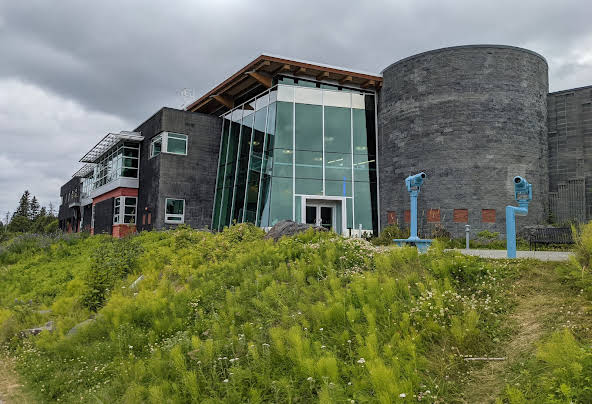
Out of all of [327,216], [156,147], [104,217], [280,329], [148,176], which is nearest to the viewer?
[280,329]

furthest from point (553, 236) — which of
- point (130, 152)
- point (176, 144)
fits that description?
point (130, 152)

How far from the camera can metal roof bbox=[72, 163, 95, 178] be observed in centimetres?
4269

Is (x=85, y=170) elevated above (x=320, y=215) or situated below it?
above

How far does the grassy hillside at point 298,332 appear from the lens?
415 cm

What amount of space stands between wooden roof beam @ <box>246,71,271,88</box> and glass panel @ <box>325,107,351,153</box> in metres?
3.31

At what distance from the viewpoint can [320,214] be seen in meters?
22.4

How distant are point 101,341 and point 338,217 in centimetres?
1628

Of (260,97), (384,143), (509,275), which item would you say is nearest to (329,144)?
(384,143)

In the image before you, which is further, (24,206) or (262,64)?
(24,206)

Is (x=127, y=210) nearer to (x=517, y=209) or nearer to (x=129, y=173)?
(x=129, y=173)

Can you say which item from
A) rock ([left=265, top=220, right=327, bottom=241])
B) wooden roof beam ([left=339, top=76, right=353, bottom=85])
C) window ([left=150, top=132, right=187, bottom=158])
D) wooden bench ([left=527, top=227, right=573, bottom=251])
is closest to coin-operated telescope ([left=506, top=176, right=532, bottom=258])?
wooden bench ([left=527, top=227, right=573, bottom=251])

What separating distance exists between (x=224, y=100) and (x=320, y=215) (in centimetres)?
976

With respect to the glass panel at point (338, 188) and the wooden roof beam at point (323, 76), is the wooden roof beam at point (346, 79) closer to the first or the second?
the wooden roof beam at point (323, 76)

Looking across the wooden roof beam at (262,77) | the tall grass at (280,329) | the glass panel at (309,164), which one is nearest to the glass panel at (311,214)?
the glass panel at (309,164)
